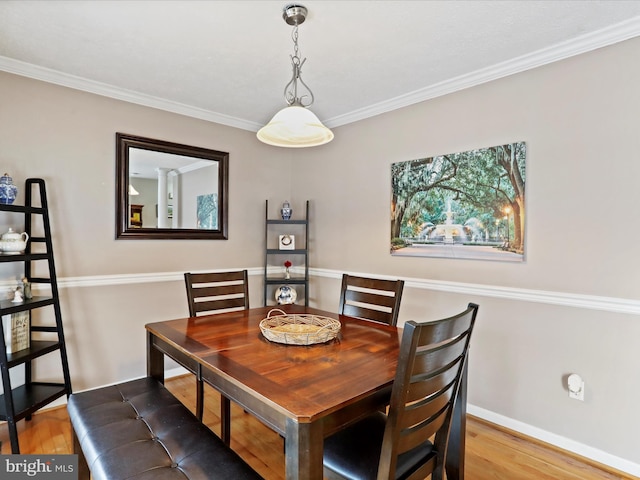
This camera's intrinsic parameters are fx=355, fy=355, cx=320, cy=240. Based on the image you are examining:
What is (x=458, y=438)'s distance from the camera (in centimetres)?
163

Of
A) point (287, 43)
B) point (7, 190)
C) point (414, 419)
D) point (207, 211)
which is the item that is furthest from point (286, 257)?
point (414, 419)

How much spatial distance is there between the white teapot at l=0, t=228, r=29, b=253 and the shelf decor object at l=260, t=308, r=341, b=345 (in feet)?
5.42

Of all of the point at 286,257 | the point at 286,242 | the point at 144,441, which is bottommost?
the point at 144,441

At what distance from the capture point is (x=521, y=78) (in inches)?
90.3

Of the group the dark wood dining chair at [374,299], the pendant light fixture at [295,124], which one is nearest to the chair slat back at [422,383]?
the dark wood dining chair at [374,299]

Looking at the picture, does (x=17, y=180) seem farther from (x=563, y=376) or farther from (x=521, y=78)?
(x=563, y=376)

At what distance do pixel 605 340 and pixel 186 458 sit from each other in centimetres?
219

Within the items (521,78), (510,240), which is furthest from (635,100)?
(510,240)

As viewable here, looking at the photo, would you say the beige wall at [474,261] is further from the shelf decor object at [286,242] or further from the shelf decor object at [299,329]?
the shelf decor object at [299,329]

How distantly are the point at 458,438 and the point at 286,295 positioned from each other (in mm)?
2258

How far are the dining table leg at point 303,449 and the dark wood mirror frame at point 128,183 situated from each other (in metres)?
2.46

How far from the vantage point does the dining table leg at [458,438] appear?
1588 millimetres

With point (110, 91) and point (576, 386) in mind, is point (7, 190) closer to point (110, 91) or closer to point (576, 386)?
point (110, 91)

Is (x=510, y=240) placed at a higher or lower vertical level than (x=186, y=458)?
higher
